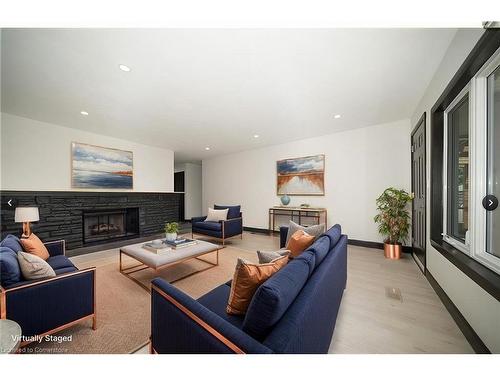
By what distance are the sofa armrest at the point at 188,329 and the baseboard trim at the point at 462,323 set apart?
1.77 metres

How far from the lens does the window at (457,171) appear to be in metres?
1.84

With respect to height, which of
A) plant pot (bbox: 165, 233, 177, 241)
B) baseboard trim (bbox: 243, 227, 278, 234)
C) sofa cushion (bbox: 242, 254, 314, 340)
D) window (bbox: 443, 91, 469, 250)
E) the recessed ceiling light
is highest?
the recessed ceiling light

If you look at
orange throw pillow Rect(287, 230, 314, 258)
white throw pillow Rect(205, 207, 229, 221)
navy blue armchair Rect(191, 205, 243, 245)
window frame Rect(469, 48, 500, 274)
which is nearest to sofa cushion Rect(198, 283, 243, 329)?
orange throw pillow Rect(287, 230, 314, 258)

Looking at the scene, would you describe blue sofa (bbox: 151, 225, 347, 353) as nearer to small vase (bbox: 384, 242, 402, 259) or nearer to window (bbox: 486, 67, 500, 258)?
window (bbox: 486, 67, 500, 258)

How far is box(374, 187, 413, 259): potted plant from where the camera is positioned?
130 inches

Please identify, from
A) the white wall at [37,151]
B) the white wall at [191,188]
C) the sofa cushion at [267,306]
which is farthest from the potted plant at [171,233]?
the white wall at [191,188]

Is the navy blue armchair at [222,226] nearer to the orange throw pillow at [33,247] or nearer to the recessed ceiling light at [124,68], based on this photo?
the orange throw pillow at [33,247]

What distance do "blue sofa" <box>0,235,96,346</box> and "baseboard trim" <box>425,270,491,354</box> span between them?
289 centimetres

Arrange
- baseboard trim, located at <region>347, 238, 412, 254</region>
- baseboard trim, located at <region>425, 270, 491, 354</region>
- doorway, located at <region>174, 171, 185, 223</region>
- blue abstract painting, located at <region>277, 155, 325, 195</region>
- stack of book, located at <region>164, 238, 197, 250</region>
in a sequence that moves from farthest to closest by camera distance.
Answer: doorway, located at <region>174, 171, 185, 223</region>
blue abstract painting, located at <region>277, 155, 325, 195</region>
baseboard trim, located at <region>347, 238, 412, 254</region>
stack of book, located at <region>164, 238, 197, 250</region>
baseboard trim, located at <region>425, 270, 491, 354</region>

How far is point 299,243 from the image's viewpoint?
201 cm

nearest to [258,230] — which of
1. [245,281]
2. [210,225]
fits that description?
[210,225]
